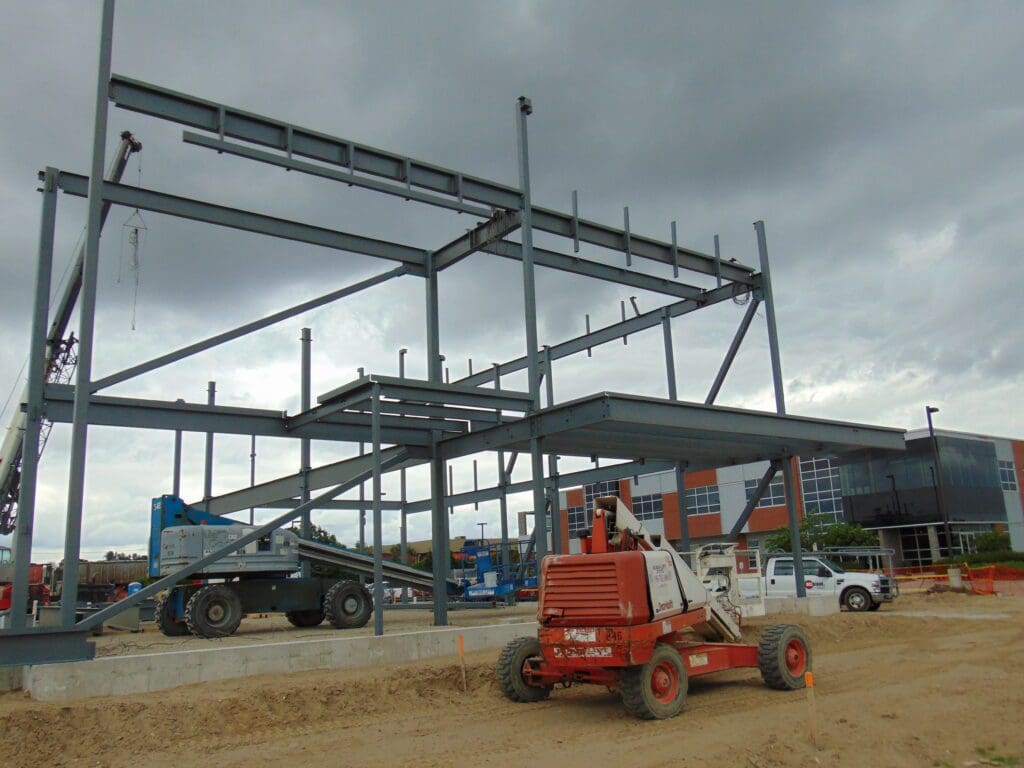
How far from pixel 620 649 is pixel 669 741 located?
→ 1.14 metres

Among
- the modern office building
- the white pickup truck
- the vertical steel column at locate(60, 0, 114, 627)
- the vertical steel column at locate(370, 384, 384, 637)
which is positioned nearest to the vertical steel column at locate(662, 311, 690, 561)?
the white pickup truck

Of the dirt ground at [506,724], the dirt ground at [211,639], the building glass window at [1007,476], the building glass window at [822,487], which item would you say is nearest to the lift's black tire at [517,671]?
the dirt ground at [506,724]

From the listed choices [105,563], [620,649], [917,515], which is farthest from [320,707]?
[917,515]

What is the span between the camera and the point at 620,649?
10.0 m

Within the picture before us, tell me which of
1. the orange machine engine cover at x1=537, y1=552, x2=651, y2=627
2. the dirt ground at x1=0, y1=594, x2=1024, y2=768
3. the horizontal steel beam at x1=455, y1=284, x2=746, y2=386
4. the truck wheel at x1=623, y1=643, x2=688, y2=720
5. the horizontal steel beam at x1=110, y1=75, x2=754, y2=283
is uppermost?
the horizontal steel beam at x1=110, y1=75, x2=754, y2=283

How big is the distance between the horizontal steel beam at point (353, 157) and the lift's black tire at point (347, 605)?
32.2 ft

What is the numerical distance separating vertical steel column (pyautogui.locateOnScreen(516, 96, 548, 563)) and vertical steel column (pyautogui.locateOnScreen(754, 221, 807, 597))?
21.9 ft

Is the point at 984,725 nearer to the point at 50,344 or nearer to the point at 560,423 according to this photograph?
the point at 560,423

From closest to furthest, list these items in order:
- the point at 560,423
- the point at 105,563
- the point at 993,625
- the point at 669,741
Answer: the point at 669,741 < the point at 560,423 < the point at 993,625 < the point at 105,563

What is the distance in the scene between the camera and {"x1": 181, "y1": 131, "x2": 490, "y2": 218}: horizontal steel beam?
14555mm

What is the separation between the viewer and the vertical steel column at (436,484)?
61.2ft

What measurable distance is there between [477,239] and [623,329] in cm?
713

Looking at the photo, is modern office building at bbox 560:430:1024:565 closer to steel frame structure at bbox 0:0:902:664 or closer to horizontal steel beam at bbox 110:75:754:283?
steel frame structure at bbox 0:0:902:664

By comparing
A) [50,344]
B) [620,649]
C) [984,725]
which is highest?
[50,344]
